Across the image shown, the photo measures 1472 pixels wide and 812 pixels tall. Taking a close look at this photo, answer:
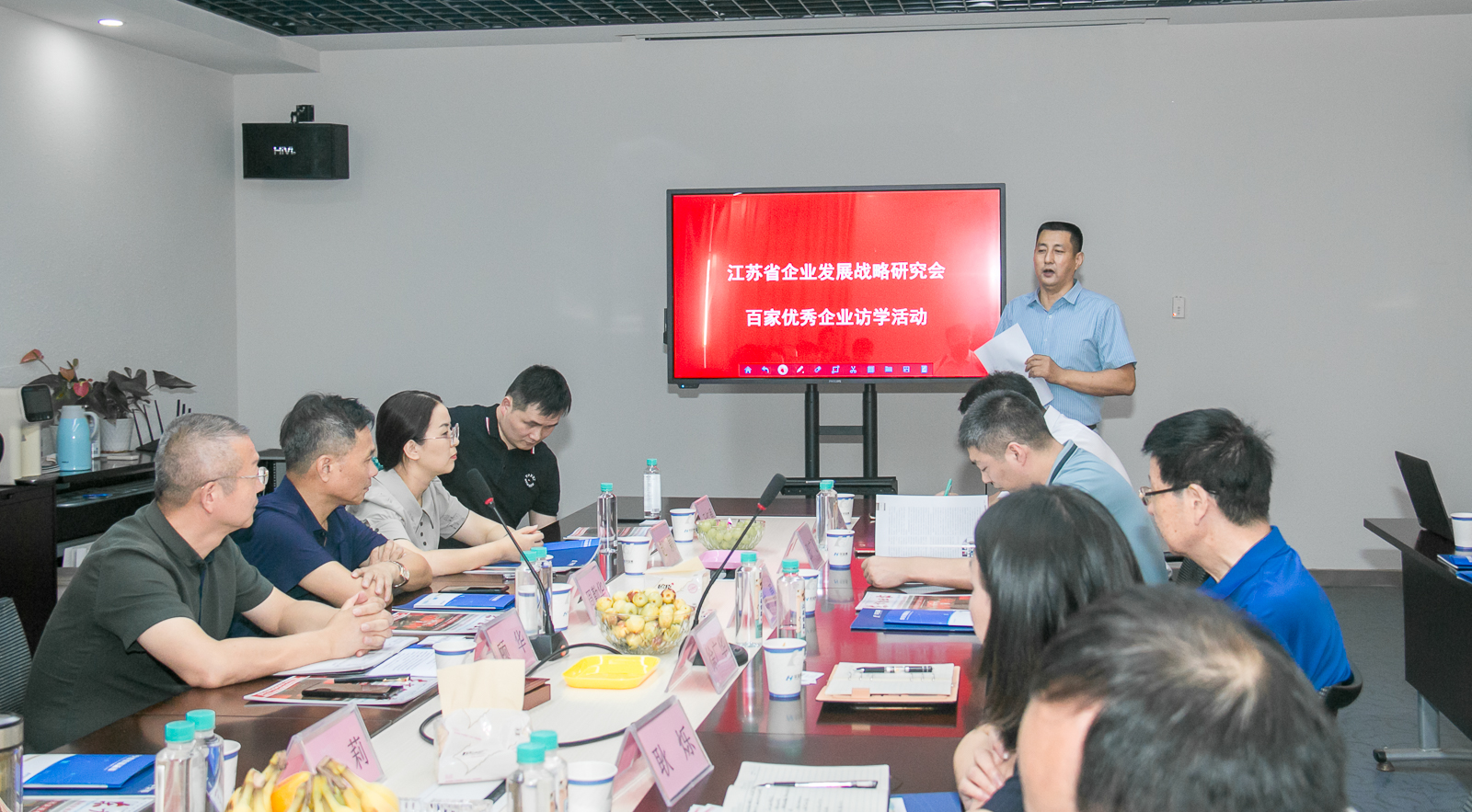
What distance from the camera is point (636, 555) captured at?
2.85 m

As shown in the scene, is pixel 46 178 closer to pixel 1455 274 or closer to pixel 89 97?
pixel 89 97

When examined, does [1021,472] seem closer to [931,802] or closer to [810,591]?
[810,591]

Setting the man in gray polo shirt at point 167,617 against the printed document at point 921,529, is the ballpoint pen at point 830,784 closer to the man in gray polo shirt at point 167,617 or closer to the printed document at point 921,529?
the man in gray polo shirt at point 167,617

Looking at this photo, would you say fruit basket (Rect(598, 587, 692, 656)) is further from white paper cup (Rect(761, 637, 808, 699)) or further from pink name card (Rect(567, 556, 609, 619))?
white paper cup (Rect(761, 637, 808, 699))

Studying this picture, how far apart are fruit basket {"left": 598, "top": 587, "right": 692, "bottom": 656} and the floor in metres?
1.42

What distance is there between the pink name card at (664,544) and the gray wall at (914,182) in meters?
2.68

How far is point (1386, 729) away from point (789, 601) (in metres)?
2.46

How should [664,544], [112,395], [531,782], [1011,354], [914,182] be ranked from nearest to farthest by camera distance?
[531,782] → [664,544] → [1011,354] → [112,395] → [914,182]

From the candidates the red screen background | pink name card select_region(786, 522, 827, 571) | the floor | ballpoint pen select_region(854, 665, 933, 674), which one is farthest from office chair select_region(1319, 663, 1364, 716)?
the red screen background

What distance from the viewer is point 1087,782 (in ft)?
2.20

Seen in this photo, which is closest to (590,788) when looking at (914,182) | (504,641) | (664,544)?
(504,641)

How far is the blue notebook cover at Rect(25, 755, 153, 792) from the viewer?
1417 mm

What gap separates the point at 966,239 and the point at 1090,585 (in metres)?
3.87

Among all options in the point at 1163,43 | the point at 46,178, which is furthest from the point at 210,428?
the point at 1163,43
